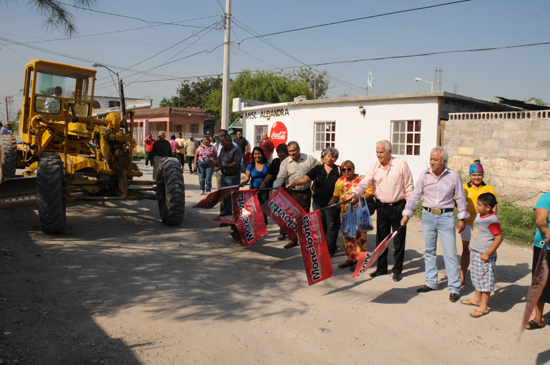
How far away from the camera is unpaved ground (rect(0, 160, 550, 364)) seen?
364 cm

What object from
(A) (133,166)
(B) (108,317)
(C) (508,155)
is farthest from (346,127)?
(B) (108,317)

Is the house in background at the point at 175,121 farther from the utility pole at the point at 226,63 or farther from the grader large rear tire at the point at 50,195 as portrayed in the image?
the grader large rear tire at the point at 50,195

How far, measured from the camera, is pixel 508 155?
10414mm

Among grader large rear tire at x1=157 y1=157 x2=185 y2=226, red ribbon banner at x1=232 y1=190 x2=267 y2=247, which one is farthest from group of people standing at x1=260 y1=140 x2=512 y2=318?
grader large rear tire at x1=157 y1=157 x2=185 y2=226

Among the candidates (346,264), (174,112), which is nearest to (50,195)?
(346,264)

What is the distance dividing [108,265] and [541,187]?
921cm

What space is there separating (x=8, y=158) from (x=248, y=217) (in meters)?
5.23

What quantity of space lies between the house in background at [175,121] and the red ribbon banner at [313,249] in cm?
3117

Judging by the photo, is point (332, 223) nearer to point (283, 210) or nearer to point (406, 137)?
point (283, 210)

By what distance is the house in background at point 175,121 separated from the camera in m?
36.6

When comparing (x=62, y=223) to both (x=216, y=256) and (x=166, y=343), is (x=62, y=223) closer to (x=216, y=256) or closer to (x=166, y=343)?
(x=216, y=256)

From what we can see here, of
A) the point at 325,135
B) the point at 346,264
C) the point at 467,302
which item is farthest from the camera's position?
the point at 325,135

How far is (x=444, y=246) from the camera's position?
5.22 metres

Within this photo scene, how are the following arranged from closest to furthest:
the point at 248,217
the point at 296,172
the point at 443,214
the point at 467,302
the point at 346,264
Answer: the point at 467,302
the point at 443,214
the point at 346,264
the point at 248,217
the point at 296,172
